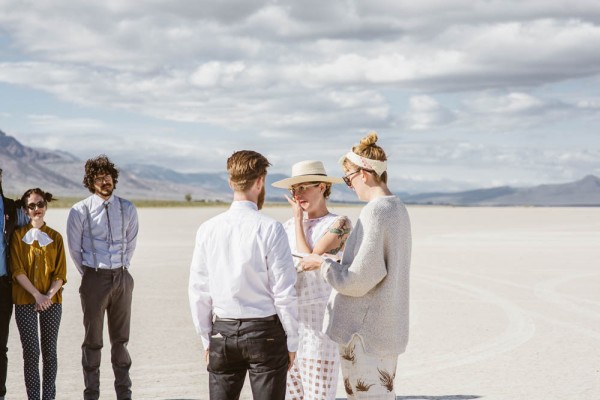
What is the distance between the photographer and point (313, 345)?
4762 millimetres

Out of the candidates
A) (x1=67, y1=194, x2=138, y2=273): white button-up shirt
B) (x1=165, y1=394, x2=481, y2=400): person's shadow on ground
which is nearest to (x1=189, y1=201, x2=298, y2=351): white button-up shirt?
(x1=67, y1=194, x2=138, y2=273): white button-up shirt

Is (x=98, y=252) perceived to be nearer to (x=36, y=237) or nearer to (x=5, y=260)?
(x=36, y=237)

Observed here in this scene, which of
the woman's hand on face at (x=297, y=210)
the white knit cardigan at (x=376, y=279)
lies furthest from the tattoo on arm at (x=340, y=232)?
the white knit cardigan at (x=376, y=279)

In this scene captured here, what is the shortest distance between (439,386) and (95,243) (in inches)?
133

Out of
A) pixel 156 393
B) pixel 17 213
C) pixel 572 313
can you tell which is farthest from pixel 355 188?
pixel 572 313

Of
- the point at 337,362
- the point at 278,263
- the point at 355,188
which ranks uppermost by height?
the point at 355,188

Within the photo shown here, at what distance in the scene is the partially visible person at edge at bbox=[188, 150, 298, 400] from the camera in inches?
155

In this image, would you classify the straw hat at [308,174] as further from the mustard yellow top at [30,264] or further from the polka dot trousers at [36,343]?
the polka dot trousers at [36,343]

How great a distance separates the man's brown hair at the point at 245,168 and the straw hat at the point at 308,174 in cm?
88

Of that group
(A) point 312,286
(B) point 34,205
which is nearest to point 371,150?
(A) point 312,286

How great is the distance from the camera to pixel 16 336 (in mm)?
9656

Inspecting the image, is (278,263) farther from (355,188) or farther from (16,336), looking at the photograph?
(16,336)

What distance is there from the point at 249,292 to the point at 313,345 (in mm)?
981

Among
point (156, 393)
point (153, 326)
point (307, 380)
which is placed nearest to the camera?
point (307, 380)
